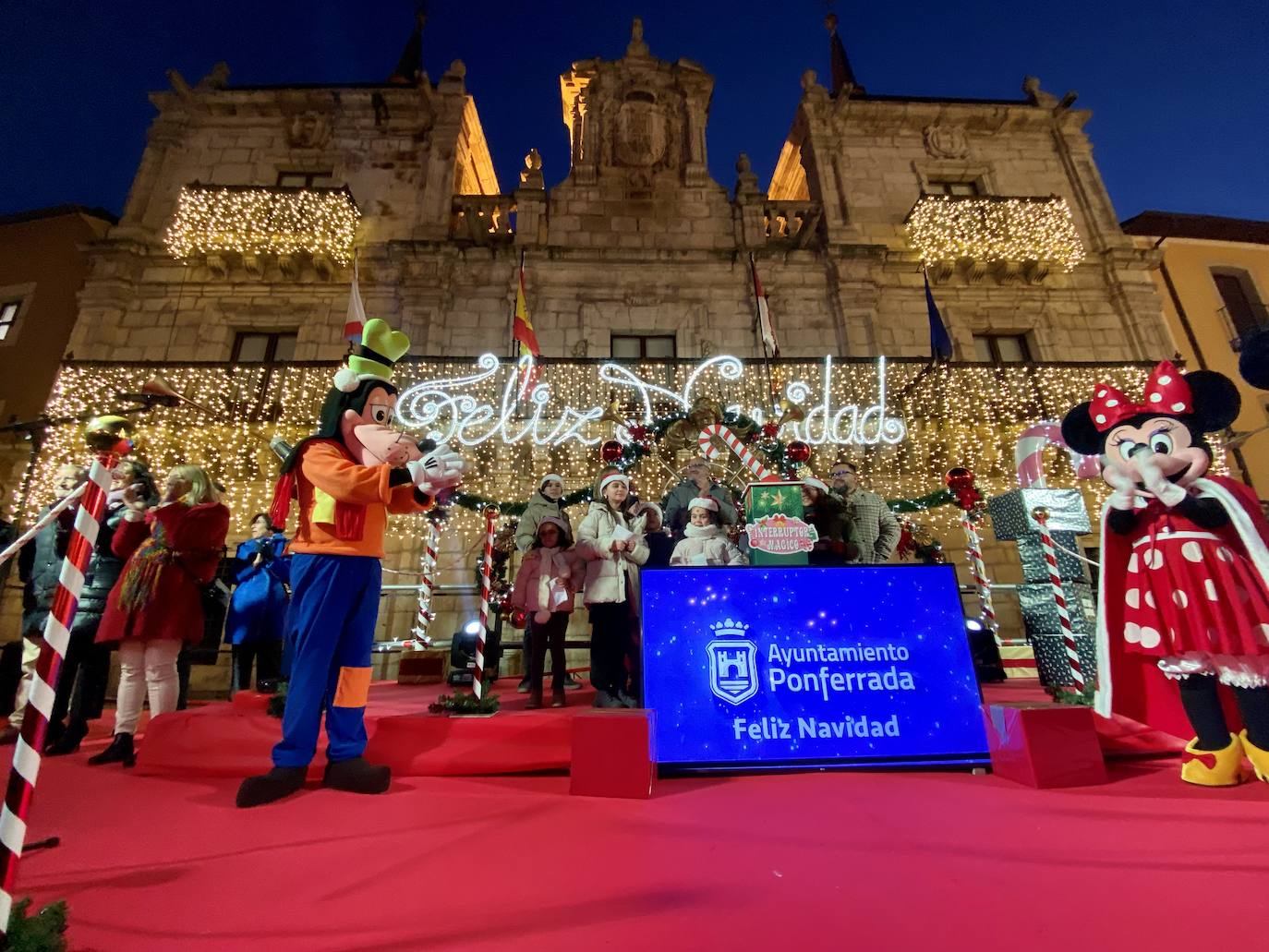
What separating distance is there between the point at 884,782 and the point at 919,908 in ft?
4.03

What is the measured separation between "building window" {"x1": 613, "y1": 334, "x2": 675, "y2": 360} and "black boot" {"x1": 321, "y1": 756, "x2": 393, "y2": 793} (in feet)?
31.8

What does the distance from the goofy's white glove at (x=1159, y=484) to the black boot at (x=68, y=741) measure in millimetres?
6318

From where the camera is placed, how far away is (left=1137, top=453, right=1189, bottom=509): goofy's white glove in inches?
111

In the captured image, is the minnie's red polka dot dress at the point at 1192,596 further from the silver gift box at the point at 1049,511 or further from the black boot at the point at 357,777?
the black boot at the point at 357,777

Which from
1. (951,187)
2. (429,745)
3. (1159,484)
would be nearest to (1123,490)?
(1159,484)

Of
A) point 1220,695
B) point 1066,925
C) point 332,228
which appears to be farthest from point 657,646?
point 332,228

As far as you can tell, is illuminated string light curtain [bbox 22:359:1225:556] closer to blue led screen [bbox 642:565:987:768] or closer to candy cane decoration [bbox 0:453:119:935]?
blue led screen [bbox 642:565:987:768]

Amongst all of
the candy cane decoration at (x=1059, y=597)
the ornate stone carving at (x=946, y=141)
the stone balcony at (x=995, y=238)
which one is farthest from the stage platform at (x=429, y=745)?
the ornate stone carving at (x=946, y=141)

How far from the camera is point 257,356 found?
11516mm

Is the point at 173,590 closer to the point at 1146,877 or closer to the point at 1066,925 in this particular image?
the point at 1066,925

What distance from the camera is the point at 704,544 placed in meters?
4.77

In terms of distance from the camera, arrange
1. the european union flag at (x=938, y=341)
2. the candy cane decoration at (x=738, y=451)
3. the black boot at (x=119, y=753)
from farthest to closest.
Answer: the european union flag at (x=938, y=341) → the candy cane decoration at (x=738, y=451) → the black boot at (x=119, y=753)

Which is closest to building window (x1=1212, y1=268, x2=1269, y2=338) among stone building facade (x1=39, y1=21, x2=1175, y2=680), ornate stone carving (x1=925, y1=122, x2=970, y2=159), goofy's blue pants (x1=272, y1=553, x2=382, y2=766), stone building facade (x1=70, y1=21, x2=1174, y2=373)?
stone building facade (x1=39, y1=21, x2=1175, y2=680)

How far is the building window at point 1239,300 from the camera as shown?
1338cm
